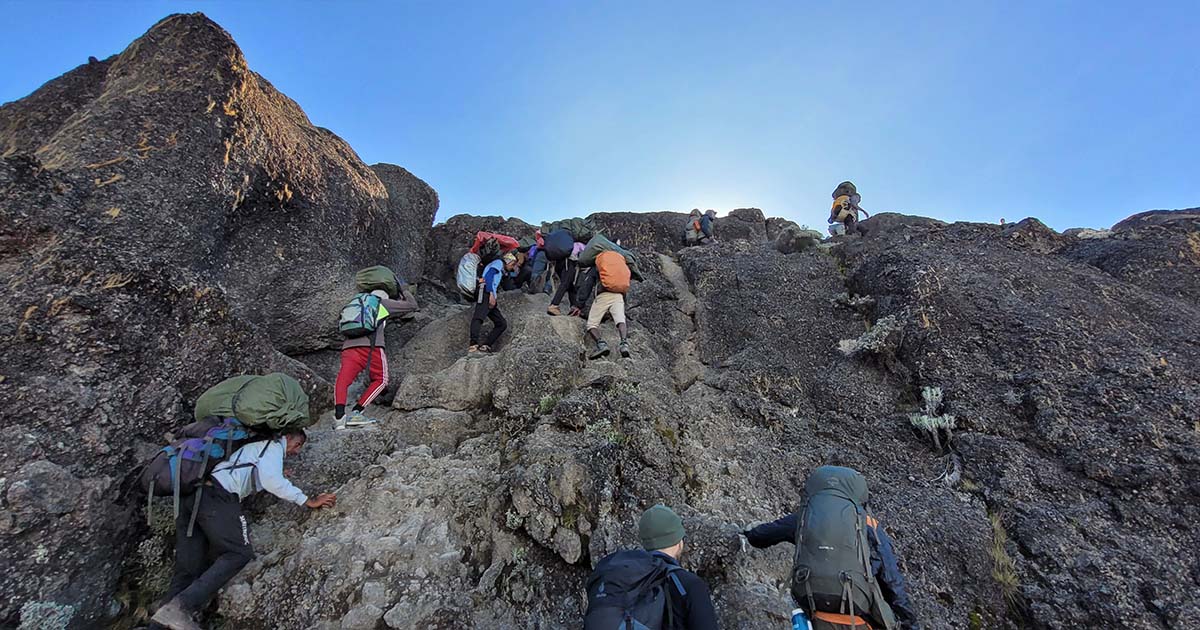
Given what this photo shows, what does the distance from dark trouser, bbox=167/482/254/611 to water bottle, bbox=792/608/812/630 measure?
Result: 5667 mm

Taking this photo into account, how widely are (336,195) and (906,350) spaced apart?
14.5m

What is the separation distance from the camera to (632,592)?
4531 mm

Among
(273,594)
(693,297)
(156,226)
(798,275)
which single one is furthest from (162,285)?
(798,275)

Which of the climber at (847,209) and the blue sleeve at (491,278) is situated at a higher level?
the climber at (847,209)

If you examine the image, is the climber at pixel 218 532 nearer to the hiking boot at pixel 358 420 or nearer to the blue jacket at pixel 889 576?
the hiking boot at pixel 358 420

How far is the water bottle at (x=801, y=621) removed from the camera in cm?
491

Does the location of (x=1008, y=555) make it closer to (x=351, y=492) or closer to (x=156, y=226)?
(x=351, y=492)

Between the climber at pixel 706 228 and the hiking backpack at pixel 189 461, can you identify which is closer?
the hiking backpack at pixel 189 461

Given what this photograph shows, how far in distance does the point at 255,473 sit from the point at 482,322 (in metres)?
6.54

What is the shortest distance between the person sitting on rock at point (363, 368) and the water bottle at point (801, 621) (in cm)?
713

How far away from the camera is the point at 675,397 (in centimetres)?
1022

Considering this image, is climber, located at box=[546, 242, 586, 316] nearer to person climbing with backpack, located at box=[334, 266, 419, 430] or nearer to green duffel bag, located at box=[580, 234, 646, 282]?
green duffel bag, located at box=[580, 234, 646, 282]

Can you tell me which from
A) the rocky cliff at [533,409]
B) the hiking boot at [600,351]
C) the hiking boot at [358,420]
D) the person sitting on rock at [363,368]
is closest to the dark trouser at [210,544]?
the rocky cliff at [533,409]

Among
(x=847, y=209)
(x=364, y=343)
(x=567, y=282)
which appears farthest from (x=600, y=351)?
(x=847, y=209)
